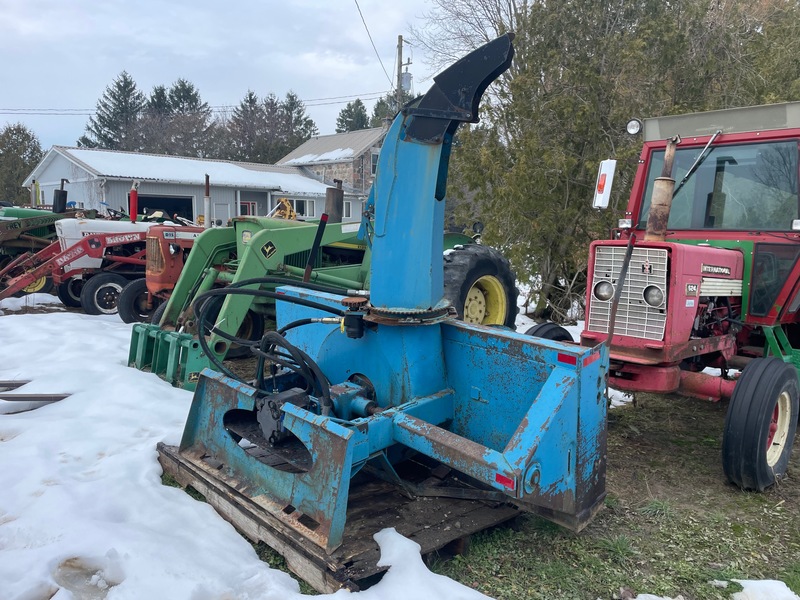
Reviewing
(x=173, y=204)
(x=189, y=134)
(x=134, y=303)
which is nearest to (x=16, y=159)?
(x=189, y=134)

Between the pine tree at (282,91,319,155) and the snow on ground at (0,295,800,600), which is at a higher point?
A: the pine tree at (282,91,319,155)

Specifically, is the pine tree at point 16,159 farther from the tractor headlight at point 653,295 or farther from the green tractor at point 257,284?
the tractor headlight at point 653,295

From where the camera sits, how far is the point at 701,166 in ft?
15.7

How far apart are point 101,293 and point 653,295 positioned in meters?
8.14

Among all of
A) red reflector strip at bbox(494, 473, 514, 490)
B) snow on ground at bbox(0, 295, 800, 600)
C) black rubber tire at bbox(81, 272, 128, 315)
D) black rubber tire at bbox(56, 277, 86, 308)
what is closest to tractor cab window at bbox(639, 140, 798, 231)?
snow on ground at bbox(0, 295, 800, 600)

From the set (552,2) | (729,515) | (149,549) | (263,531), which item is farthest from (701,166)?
(552,2)

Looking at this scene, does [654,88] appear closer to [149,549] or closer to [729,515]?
[729,515]

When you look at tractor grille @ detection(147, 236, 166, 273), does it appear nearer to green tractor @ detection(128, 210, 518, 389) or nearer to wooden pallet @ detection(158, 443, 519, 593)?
green tractor @ detection(128, 210, 518, 389)

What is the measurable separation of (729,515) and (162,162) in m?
26.2

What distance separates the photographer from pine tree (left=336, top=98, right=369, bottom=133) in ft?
199

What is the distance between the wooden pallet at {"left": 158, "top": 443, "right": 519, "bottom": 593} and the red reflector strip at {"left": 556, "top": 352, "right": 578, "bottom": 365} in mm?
906

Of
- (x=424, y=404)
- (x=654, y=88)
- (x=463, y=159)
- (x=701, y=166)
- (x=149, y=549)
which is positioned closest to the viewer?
(x=149, y=549)

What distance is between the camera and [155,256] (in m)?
7.43

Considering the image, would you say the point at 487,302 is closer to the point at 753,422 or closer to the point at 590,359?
the point at 753,422
